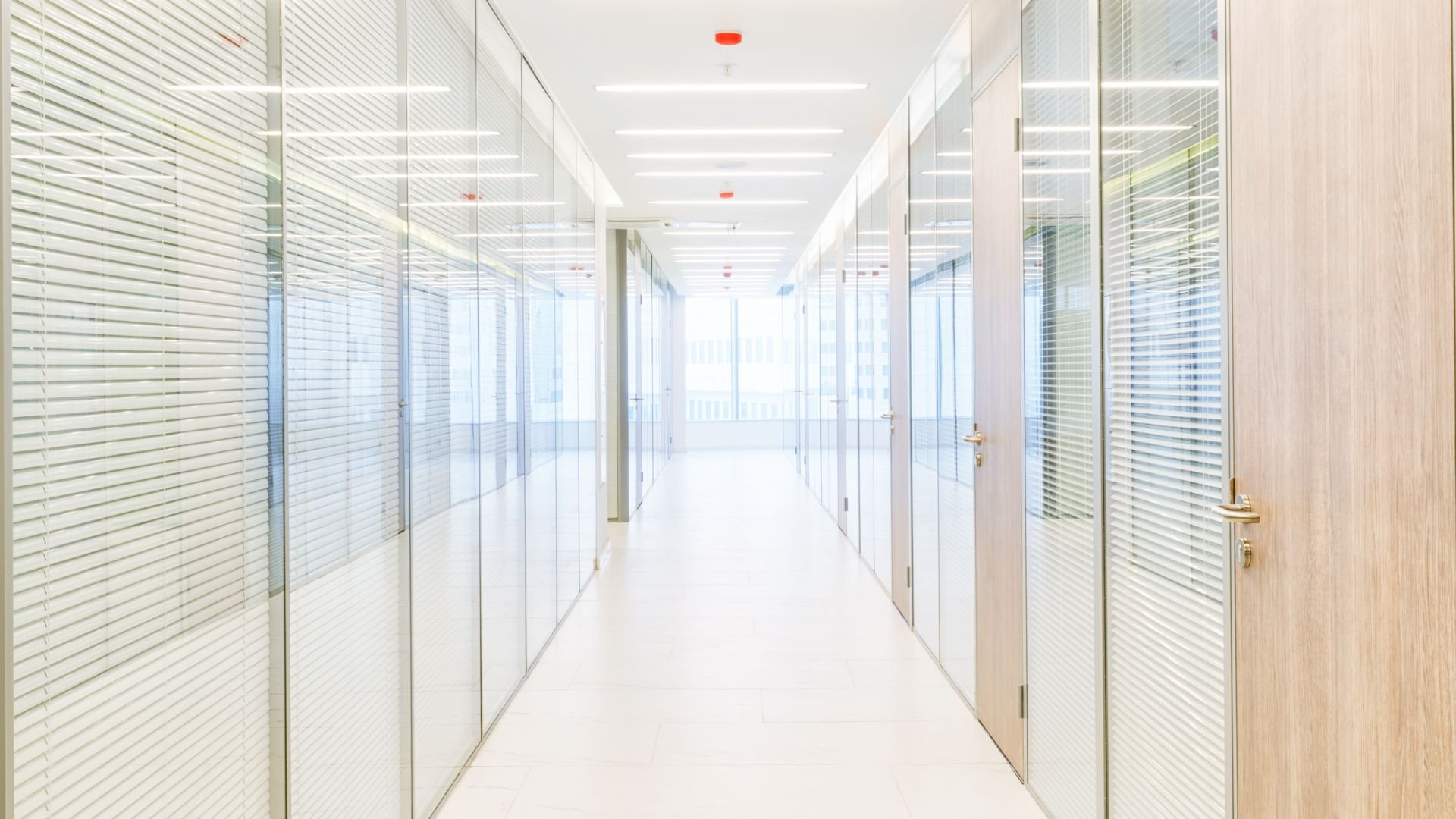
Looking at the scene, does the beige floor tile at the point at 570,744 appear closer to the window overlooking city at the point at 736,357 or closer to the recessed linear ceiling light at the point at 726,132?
the recessed linear ceiling light at the point at 726,132

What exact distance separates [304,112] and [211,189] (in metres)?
0.44

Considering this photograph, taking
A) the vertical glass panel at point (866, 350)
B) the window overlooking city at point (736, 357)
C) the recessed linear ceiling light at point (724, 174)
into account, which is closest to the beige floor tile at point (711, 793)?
the vertical glass panel at point (866, 350)

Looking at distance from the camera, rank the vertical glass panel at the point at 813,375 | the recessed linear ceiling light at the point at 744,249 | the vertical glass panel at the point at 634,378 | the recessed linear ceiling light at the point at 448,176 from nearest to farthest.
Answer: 1. the recessed linear ceiling light at the point at 448,176
2. the vertical glass panel at the point at 634,378
3. the vertical glass panel at the point at 813,375
4. the recessed linear ceiling light at the point at 744,249

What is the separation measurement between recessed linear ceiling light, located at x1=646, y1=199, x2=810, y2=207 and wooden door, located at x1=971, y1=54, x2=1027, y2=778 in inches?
A: 171

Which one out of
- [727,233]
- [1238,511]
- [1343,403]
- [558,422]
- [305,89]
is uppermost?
[727,233]

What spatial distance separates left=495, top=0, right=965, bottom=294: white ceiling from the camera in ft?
12.4

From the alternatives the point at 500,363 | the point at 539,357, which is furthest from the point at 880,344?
the point at 500,363

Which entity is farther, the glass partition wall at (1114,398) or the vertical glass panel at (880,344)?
the vertical glass panel at (880,344)

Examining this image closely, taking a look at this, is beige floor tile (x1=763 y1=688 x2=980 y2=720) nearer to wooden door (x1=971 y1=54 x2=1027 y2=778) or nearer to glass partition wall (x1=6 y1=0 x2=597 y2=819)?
wooden door (x1=971 y1=54 x2=1027 y2=778)

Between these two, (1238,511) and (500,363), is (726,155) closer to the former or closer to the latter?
(500,363)

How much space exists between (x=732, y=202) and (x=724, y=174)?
45.5 inches

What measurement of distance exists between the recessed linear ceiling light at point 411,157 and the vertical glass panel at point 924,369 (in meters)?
2.09

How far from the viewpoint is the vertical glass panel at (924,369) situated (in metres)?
4.32

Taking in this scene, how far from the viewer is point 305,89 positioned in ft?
6.56
